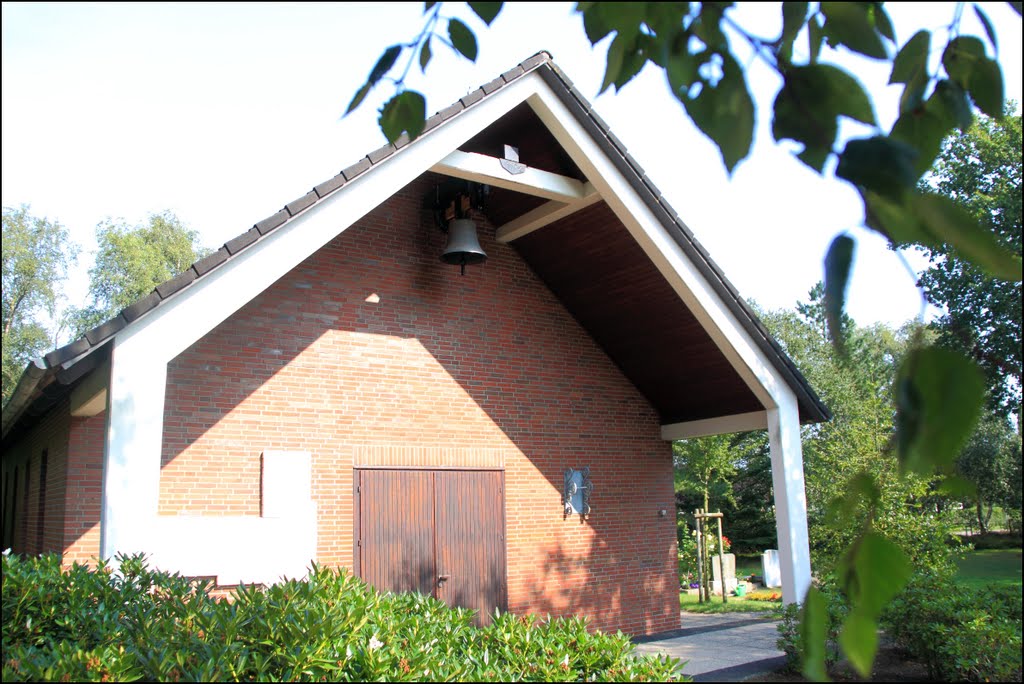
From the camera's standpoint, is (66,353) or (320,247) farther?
(320,247)

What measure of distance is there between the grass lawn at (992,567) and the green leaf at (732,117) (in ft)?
85.1

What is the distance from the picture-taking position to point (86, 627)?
4.61m

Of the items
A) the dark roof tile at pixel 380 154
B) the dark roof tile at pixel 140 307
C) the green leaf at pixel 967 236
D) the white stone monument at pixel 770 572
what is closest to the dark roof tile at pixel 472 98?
→ the dark roof tile at pixel 380 154

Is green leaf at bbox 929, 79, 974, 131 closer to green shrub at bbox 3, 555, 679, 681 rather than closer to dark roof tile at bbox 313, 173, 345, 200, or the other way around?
green shrub at bbox 3, 555, 679, 681

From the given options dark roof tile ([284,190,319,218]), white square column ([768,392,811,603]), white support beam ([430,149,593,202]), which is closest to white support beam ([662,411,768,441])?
white square column ([768,392,811,603])

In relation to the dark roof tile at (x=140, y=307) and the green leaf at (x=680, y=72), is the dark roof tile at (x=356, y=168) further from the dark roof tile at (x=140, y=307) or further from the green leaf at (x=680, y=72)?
the green leaf at (x=680, y=72)

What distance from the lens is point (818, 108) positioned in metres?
1.06

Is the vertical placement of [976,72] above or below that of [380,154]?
below

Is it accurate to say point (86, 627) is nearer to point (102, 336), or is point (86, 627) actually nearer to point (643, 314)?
point (102, 336)

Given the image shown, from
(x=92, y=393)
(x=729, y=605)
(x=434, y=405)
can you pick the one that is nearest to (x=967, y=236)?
(x=92, y=393)

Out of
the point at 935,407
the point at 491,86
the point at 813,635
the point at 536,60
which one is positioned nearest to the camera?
the point at 935,407

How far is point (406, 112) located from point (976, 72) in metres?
1.10

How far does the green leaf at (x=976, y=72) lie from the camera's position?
1.39m

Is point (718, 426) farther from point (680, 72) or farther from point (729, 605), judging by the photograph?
point (680, 72)
